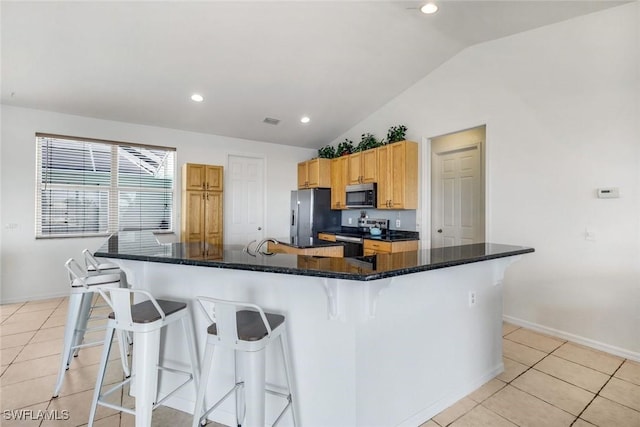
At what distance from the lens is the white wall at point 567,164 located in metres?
2.62

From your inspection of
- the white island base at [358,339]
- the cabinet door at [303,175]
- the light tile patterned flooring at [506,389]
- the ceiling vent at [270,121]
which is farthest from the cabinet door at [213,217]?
the white island base at [358,339]

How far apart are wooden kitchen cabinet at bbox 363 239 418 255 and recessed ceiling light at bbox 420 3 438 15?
2644 mm

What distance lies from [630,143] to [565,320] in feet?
5.62

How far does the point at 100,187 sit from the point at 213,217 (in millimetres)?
1632

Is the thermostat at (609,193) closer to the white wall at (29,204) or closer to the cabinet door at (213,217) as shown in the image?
the cabinet door at (213,217)

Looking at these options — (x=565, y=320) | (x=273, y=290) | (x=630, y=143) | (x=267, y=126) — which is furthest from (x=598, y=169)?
(x=267, y=126)

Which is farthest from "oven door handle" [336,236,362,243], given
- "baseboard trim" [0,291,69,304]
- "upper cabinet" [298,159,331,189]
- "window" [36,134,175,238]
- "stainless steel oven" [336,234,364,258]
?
"baseboard trim" [0,291,69,304]

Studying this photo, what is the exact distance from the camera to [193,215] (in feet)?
15.5

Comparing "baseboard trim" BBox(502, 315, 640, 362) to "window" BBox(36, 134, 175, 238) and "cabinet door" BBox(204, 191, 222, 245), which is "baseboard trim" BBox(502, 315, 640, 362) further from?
"window" BBox(36, 134, 175, 238)

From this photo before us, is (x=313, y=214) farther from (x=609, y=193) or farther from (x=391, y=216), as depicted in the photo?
(x=609, y=193)

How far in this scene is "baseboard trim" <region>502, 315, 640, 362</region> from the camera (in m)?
2.59

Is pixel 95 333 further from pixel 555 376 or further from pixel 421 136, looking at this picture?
pixel 421 136

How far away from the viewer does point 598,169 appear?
9.07ft

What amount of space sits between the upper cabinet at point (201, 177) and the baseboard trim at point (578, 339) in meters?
4.43
